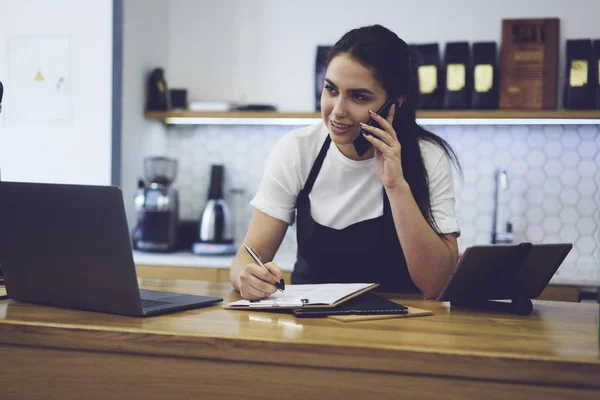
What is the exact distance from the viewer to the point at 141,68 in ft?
10.4

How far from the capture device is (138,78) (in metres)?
3.15

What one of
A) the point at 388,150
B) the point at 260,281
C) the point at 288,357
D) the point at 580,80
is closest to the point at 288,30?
the point at 580,80

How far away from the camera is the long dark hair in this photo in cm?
164

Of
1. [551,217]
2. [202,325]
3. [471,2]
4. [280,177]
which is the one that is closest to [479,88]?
[471,2]

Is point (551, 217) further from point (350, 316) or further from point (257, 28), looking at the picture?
point (350, 316)

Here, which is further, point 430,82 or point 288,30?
point 288,30

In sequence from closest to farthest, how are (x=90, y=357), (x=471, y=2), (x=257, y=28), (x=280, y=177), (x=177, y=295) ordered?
(x=90, y=357), (x=177, y=295), (x=280, y=177), (x=471, y=2), (x=257, y=28)

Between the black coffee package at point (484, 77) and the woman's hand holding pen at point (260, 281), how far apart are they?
1.85 meters

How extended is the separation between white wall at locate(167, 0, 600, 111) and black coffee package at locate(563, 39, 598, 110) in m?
0.13

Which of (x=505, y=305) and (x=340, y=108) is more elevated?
(x=340, y=108)

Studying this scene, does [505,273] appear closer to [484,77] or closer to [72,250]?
[72,250]

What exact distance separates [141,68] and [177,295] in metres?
2.04

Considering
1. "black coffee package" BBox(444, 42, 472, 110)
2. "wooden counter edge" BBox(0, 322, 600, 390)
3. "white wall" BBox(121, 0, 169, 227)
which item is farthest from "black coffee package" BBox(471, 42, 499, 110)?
"wooden counter edge" BBox(0, 322, 600, 390)

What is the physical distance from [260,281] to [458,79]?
6.19 ft
